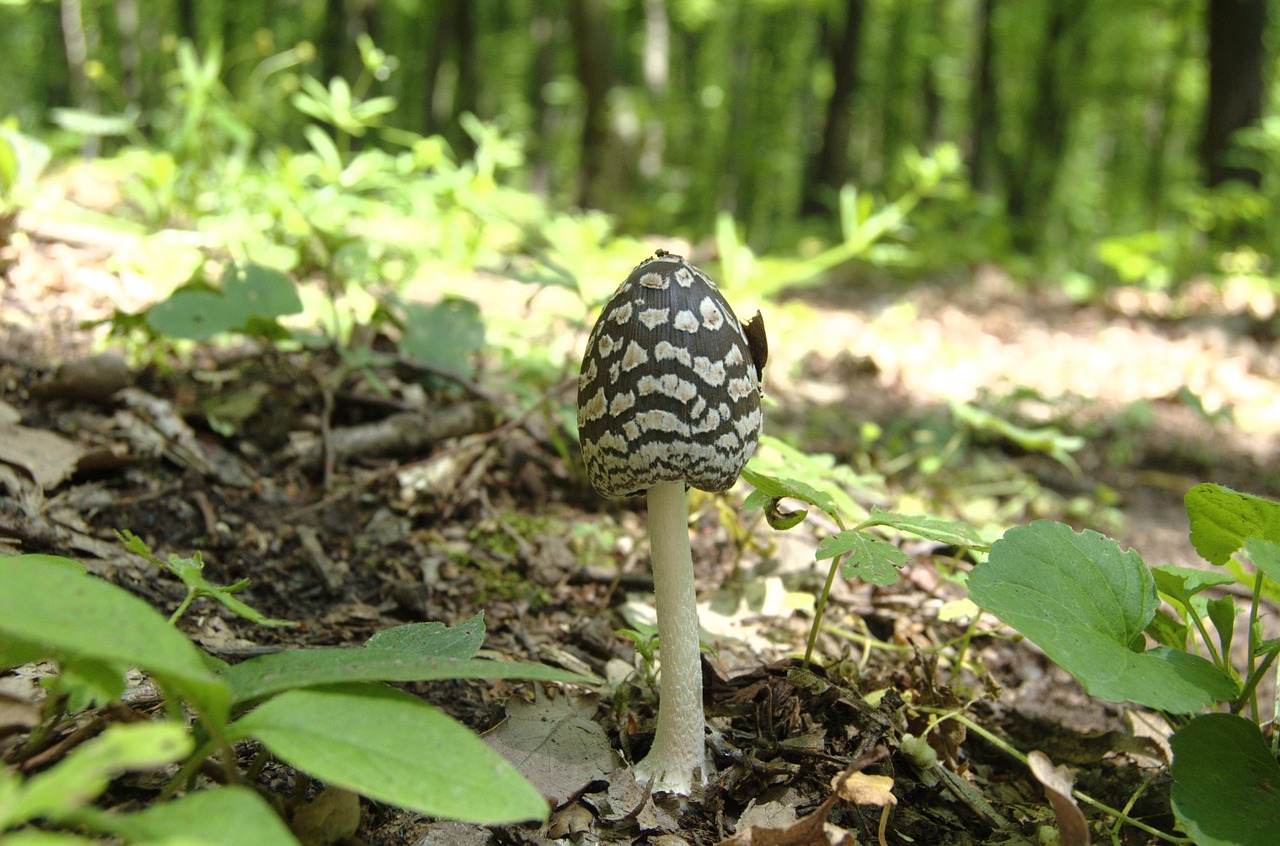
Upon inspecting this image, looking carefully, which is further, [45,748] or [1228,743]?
[1228,743]

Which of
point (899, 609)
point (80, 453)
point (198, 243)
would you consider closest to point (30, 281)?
point (198, 243)

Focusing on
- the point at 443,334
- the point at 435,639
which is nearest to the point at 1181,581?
the point at 435,639

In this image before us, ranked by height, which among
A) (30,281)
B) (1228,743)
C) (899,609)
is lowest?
(899,609)

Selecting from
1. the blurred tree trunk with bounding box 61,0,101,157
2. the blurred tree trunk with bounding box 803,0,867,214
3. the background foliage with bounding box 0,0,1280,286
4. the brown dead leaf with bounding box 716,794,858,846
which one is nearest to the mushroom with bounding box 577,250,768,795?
the brown dead leaf with bounding box 716,794,858,846

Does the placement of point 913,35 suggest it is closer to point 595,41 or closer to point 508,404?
point 595,41

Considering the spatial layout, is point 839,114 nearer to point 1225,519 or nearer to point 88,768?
point 1225,519

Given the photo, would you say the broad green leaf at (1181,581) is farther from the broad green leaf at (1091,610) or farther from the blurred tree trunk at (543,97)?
the blurred tree trunk at (543,97)

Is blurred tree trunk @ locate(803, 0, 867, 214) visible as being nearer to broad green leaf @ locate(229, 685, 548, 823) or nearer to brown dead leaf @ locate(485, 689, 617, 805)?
brown dead leaf @ locate(485, 689, 617, 805)
